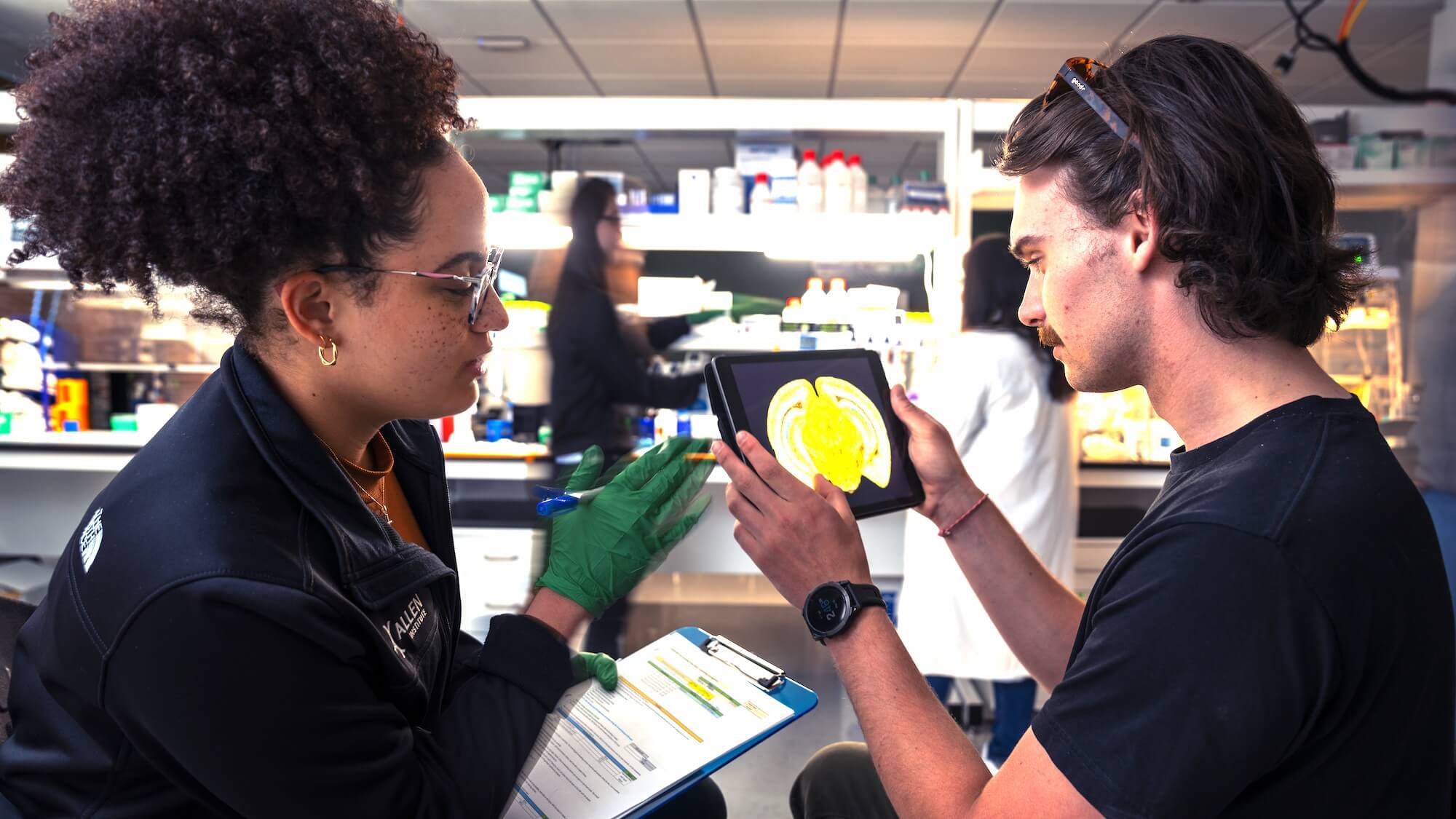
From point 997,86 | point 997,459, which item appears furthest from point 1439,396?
point 997,86

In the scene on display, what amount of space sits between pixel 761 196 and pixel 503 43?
10.1ft

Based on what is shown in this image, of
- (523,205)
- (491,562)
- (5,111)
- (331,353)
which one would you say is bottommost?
(491,562)

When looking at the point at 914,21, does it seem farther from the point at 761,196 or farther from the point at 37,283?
the point at 37,283

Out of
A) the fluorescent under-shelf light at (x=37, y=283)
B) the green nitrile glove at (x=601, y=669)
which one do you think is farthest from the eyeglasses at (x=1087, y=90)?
the fluorescent under-shelf light at (x=37, y=283)

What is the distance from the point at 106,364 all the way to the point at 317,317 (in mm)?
3519

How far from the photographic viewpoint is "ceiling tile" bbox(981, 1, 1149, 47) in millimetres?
4973

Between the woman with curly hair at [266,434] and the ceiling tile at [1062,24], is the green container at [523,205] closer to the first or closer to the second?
the woman with curly hair at [266,434]

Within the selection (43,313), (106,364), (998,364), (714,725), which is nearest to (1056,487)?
(998,364)

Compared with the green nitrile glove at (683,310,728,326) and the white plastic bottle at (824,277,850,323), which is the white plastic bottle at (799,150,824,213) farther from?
the green nitrile glove at (683,310,728,326)

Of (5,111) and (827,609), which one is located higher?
(5,111)

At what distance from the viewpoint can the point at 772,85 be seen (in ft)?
21.0

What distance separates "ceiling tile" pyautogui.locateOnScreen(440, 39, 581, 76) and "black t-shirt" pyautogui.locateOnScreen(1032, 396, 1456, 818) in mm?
5610

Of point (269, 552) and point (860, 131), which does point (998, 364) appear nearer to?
point (860, 131)

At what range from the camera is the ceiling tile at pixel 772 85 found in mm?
6227
